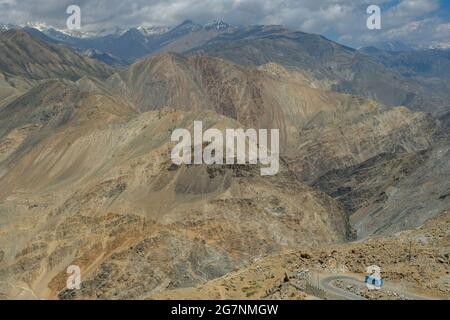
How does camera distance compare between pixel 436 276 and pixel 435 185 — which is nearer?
pixel 436 276

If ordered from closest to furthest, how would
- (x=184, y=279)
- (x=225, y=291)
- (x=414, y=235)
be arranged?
(x=225, y=291), (x=414, y=235), (x=184, y=279)

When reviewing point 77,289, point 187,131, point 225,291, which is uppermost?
point 187,131

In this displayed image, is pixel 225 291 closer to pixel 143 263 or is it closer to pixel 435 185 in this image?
pixel 143 263

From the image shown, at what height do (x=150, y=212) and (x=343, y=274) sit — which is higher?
(x=343, y=274)

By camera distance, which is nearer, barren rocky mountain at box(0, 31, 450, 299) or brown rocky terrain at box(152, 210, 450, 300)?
brown rocky terrain at box(152, 210, 450, 300)

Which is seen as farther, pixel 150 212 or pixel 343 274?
pixel 150 212

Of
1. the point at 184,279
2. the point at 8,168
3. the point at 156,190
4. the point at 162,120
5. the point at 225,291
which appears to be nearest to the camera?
the point at 225,291

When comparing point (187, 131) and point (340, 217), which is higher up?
point (187, 131)

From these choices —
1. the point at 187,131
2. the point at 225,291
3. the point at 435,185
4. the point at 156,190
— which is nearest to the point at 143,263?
the point at 156,190

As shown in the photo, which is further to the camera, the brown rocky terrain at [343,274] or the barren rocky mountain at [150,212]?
the barren rocky mountain at [150,212]
